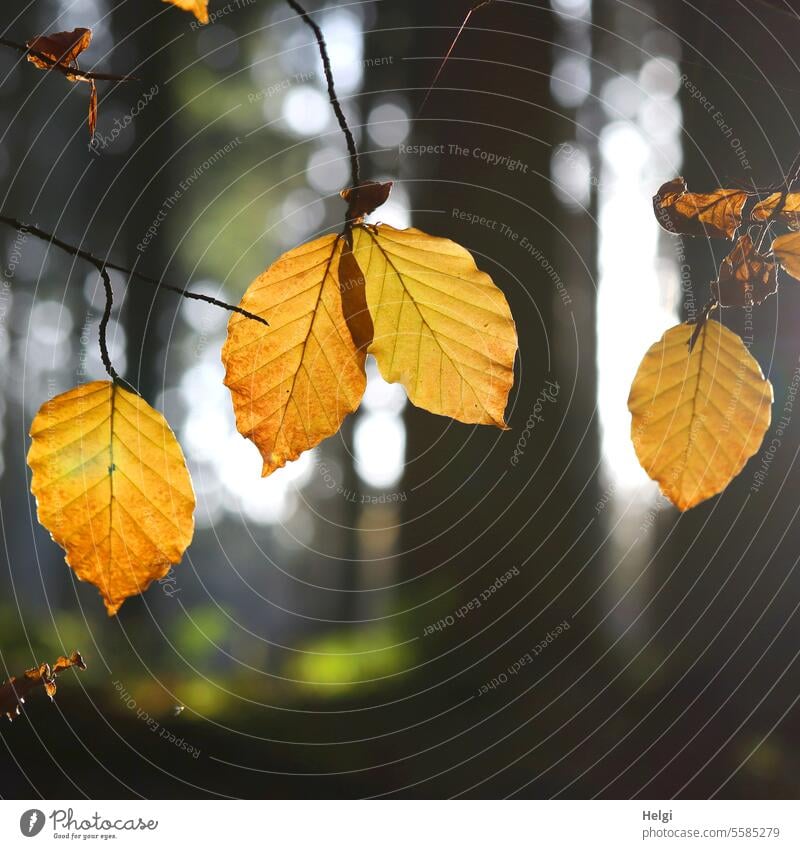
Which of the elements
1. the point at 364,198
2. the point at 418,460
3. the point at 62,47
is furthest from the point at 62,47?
the point at 418,460

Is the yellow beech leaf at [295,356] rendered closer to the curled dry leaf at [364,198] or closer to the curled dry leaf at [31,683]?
the curled dry leaf at [364,198]

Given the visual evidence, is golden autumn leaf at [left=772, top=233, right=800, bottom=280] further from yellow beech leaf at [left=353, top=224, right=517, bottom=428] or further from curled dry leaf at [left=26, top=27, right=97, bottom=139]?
curled dry leaf at [left=26, top=27, right=97, bottom=139]

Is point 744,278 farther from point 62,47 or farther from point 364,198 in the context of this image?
point 62,47

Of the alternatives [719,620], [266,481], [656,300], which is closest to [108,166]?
[266,481]

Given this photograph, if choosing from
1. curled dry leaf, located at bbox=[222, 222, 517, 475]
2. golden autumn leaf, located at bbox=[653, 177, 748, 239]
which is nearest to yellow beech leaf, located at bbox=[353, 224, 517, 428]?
curled dry leaf, located at bbox=[222, 222, 517, 475]

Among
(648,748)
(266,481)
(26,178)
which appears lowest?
(648,748)

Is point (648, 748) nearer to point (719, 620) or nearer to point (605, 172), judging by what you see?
point (719, 620)
